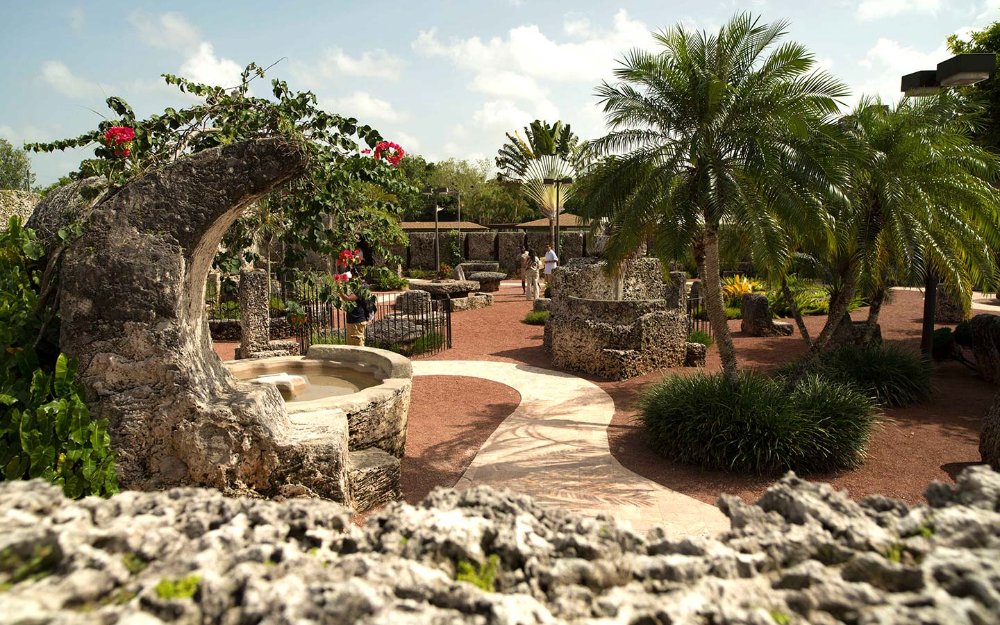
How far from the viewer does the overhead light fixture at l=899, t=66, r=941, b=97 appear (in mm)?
9578

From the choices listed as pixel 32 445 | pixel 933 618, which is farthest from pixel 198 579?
pixel 32 445

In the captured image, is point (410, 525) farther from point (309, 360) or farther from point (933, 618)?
point (309, 360)

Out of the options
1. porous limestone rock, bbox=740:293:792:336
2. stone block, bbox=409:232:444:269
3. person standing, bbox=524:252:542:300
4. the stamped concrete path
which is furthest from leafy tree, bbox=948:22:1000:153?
stone block, bbox=409:232:444:269

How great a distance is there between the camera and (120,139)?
405cm

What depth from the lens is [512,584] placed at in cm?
193

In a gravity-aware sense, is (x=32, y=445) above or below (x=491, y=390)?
above

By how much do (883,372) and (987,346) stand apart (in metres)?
2.40

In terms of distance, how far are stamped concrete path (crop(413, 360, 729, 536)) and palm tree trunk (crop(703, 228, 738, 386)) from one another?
6.11 ft

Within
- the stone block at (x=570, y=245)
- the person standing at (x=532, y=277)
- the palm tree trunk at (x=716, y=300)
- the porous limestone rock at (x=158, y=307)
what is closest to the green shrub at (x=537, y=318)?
the person standing at (x=532, y=277)

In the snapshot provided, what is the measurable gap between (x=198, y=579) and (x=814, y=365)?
9.54 m

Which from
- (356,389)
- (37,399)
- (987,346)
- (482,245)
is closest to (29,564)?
(37,399)

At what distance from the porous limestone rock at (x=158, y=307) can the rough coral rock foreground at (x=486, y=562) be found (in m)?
2.15

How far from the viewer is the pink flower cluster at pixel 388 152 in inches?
191

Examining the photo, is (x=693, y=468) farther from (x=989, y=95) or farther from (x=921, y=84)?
(x=989, y=95)
